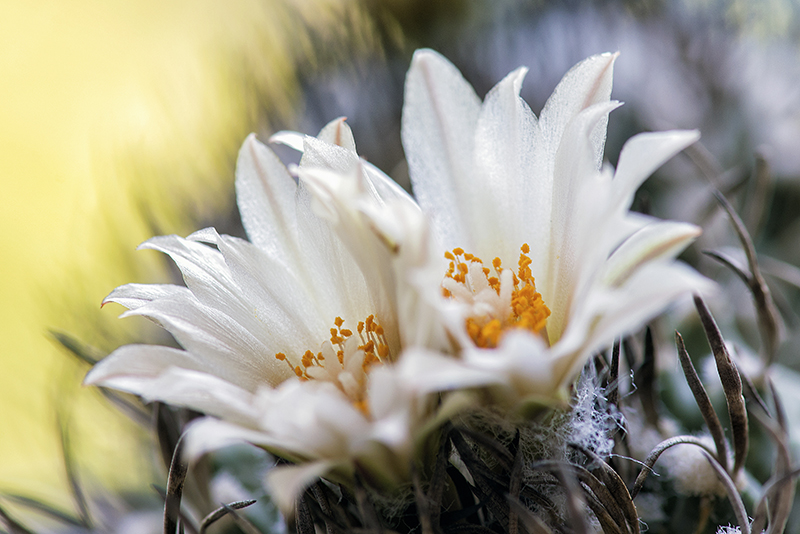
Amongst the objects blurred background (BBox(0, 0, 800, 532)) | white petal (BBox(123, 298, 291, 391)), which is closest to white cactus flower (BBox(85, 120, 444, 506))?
white petal (BBox(123, 298, 291, 391))

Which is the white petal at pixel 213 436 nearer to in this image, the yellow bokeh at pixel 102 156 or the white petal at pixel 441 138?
the white petal at pixel 441 138

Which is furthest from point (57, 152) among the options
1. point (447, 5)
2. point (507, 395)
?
point (507, 395)

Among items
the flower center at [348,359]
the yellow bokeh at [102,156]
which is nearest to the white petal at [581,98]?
the flower center at [348,359]

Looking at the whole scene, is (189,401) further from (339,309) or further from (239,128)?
(239,128)

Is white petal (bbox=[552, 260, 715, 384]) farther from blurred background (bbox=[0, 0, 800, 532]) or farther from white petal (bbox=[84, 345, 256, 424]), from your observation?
blurred background (bbox=[0, 0, 800, 532])

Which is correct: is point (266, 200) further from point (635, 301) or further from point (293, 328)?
point (635, 301)
